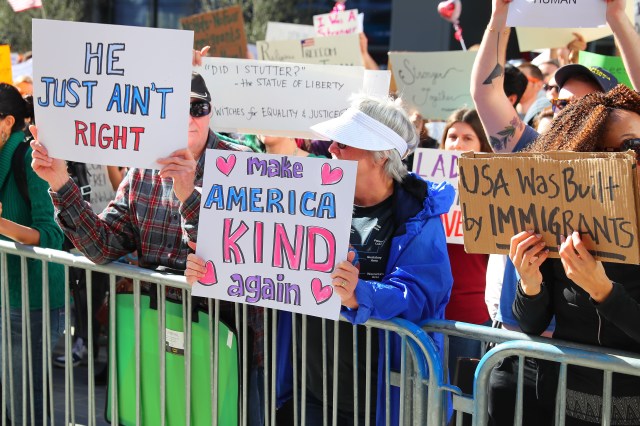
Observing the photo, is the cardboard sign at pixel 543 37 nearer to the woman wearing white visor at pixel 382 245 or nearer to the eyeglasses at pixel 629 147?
the woman wearing white visor at pixel 382 245

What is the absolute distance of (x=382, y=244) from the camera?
3324 mm

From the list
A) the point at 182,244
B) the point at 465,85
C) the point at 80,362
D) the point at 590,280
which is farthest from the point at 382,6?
the point at 590,280

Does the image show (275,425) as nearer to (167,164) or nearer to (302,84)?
(167,164)

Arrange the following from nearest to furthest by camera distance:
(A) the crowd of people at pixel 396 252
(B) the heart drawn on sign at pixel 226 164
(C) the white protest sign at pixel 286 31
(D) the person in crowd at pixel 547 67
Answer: (A) the crowd of people at pixel 396 252 → (B) the heart drawn on sign at pixel 226 164 → (D) the person in crowd at pixel 547 67 → (C) the white protest sign at pixel 286 31

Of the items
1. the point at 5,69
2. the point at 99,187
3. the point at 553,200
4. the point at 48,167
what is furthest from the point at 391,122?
the point at 99,187

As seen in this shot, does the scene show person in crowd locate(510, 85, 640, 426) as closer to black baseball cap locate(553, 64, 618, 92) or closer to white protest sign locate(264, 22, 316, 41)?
black baseball cap locate(553, 64, 618, 92)

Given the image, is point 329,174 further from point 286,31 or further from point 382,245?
point 286,31

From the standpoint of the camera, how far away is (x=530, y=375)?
9.87 ft

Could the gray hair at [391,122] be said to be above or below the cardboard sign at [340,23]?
below

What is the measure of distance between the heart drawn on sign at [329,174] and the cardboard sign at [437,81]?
3803 millimetres

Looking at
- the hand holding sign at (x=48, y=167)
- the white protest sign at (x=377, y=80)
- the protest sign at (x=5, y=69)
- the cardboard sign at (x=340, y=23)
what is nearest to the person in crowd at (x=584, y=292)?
the hand holding sign at (x=48, y=167)

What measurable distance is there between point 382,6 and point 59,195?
1454 cm

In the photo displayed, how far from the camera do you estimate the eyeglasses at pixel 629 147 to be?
2.69 meters

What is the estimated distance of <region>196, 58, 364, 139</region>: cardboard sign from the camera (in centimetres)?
536
